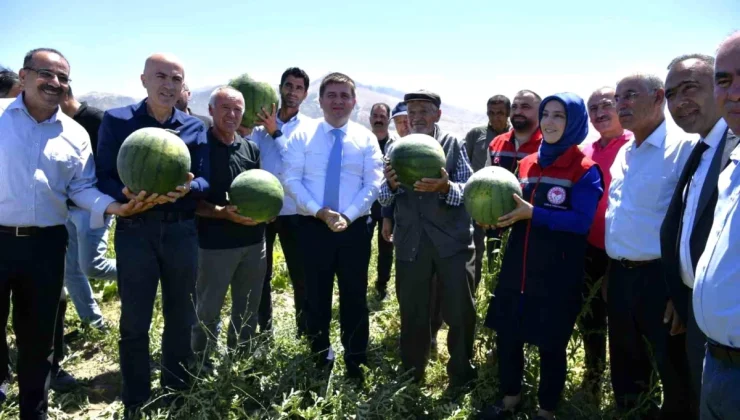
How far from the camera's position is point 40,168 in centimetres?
379

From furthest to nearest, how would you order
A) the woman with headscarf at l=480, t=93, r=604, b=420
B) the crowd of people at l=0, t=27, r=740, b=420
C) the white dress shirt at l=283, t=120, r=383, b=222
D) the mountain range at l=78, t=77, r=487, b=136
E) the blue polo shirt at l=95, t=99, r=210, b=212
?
the mountain range at l=78, t=77, r=487, b=136 → the white dress shirt at l=283, t=120, r=383, b=222 → the blue polo shirt at l=95, t=99, r=210, b=212 → the woman with headscarf at l=480, t=93, r=604, b=420 → the crowd of people at l=0, t=27, r=740, b=420

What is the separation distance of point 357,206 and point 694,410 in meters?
2.92

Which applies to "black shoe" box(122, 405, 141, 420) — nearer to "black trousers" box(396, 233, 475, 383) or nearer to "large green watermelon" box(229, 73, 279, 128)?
"black trousers" box(396, 233, 475, 383)

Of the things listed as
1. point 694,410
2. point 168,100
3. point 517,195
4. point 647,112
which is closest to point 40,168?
point 168,100

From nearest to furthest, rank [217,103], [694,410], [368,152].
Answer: [694,410]
[217,103]
[368,152]

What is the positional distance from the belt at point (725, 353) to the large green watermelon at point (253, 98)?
4551 millimetres

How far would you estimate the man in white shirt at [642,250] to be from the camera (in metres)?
3.48

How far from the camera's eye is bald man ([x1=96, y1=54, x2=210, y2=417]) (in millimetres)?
3863

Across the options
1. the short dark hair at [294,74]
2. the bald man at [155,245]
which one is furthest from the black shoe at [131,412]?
the short dark hair at [294,74]

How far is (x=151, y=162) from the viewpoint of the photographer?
11.9 feet

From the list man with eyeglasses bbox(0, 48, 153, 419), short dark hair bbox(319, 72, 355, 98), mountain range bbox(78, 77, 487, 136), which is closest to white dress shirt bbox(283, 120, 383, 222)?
short dark hair bbox(319, 72, 355, 98)

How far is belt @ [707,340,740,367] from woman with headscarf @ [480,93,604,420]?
4.92ft

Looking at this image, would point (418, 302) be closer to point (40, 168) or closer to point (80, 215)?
point (40, 168)

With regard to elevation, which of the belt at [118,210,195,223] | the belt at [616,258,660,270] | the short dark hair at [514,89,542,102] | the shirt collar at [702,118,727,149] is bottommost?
the belt at [616,258,660,270]
